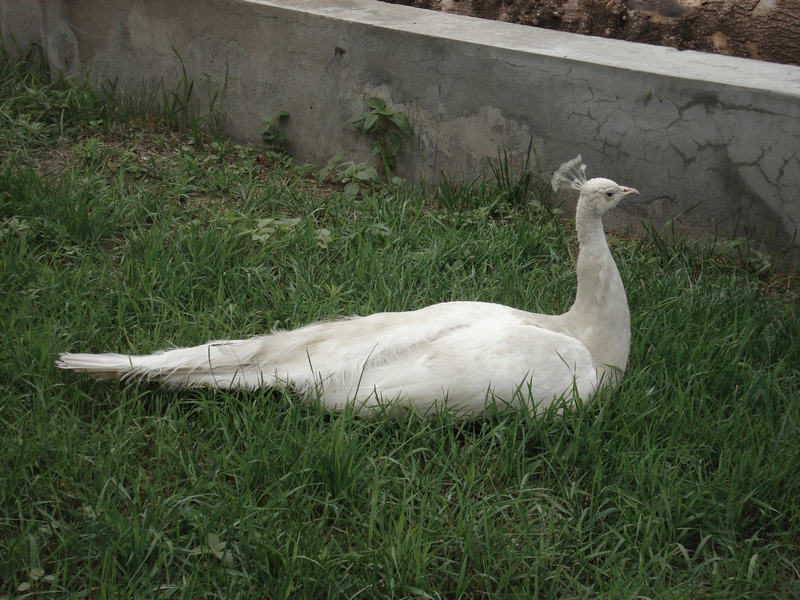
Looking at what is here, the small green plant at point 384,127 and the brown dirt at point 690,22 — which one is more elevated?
the brown dirt at point 690,22

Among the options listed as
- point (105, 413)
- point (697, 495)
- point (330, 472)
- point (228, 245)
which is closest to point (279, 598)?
point (330, 472)

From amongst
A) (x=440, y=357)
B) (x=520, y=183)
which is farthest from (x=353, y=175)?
(x=440, y=357)

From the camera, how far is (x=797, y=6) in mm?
4758

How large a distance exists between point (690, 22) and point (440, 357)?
3488 mm

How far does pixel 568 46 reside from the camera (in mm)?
4289

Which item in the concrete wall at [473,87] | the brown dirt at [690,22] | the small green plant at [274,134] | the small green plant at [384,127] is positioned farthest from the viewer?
the small green plant at [274,134]

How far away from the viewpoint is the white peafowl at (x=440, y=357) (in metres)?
2.79

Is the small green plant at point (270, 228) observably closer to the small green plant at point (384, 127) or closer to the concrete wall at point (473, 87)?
the small green plant at point (384, 127)

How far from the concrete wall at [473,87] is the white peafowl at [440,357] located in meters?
1.10

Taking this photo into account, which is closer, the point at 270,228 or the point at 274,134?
the point at 270,228

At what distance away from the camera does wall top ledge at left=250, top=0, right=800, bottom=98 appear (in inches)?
153

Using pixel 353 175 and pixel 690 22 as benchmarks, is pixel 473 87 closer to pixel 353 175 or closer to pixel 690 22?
pixel 353 175

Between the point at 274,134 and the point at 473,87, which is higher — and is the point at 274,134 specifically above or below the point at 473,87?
below

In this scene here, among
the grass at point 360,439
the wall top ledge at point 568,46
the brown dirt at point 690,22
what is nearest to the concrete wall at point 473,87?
the wall top ledge at point 568,46
